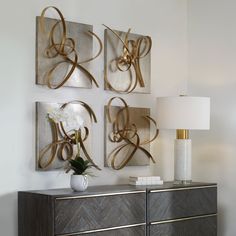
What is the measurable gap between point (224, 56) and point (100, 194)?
65.3 inches

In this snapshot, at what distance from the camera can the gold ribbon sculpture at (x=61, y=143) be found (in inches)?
138

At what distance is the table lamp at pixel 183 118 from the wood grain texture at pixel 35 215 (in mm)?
1161

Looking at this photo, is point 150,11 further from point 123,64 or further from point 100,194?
point 100,194

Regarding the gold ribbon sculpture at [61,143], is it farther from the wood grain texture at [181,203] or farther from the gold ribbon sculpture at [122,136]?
the wood grain texture at [181,203]

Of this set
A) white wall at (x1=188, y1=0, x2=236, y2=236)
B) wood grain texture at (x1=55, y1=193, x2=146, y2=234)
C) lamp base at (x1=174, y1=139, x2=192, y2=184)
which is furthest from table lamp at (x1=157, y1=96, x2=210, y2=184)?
wood grain texture at (x1=55, y1=193, x2=146, y2=234)

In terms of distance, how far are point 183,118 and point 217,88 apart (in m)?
0.63

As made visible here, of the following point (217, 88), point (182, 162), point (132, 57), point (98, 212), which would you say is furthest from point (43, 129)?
point (217, 88)

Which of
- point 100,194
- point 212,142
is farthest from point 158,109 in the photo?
point 100,194

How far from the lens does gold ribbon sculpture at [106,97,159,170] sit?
12.8ft

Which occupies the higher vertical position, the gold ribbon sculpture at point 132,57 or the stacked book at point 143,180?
the gold ribbon sculpture at point 132,57

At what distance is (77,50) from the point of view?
3707 millimetres

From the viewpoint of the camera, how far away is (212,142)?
14.1ft

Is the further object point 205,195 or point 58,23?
point 205,195

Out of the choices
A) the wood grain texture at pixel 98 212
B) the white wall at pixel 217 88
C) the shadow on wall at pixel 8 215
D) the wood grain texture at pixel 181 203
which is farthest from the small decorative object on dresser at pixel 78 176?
the white wall at pixel 217 88
